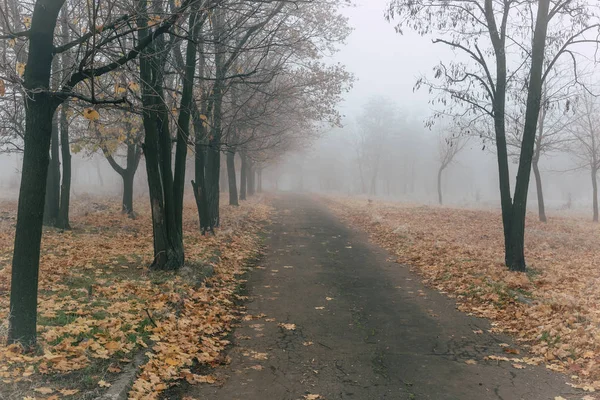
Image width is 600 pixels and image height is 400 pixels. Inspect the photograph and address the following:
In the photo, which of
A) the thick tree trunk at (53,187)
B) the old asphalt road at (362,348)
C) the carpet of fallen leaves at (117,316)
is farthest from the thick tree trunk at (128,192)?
the old asphalt road at (362,348)

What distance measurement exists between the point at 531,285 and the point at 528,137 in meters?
3.19

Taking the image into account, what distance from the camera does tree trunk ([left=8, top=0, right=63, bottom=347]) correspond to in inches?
195

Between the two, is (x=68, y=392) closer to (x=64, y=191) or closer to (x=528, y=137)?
(x=528, y=137)

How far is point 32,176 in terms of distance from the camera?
16.3 feet

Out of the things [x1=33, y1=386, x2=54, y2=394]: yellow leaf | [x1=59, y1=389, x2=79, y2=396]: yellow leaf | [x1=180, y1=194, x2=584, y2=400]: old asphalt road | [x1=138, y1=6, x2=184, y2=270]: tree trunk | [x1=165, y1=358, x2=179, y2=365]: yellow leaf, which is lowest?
[x1=180, y1=194, x2=584, y2=400]: old asphalt road

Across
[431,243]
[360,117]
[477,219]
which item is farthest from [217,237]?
[360,117]

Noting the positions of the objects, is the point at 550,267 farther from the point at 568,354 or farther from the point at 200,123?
the point at 200,123

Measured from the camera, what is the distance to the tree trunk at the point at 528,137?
9.83 m

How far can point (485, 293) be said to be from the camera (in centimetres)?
847

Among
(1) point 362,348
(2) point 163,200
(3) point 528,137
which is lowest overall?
(1) point 362,348

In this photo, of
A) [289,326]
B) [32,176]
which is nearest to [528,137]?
[289,326]

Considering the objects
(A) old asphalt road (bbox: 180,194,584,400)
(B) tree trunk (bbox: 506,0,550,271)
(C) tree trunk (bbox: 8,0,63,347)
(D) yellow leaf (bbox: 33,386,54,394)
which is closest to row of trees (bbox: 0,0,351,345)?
(C) tree trunk (bbox: 8,0,63,347)

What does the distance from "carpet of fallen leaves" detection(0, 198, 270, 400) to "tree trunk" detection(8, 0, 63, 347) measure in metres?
0.31

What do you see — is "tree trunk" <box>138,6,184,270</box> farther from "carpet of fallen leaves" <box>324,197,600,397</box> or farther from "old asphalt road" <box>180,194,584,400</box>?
"carpet of fallen leaves" <box>324,197,600,397</box>
